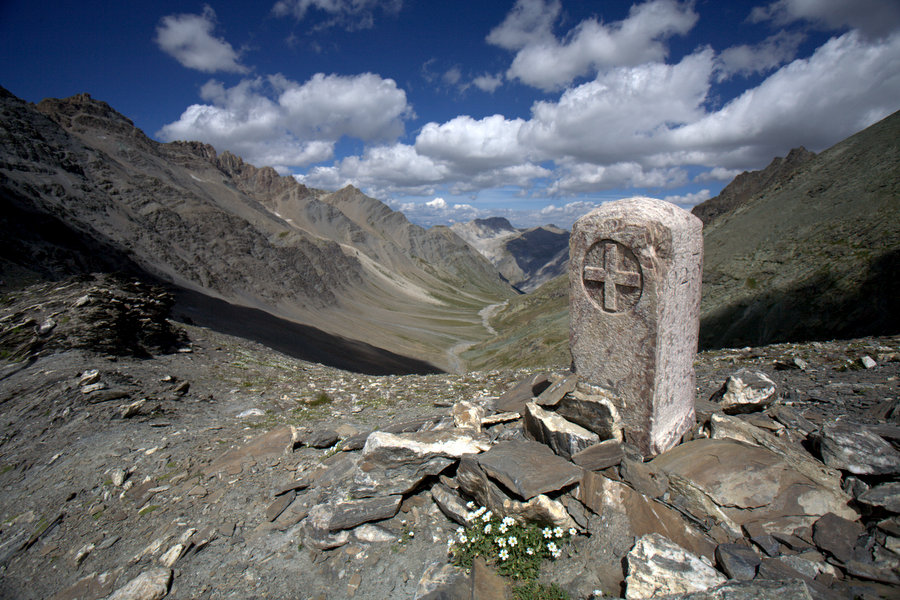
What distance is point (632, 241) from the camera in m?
7.17

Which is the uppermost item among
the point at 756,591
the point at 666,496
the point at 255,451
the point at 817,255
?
the point at 817,255

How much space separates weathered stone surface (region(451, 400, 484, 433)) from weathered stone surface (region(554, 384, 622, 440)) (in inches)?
67.2

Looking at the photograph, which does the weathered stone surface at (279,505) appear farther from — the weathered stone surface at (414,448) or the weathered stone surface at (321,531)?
the weathered stone surface at (414,448)

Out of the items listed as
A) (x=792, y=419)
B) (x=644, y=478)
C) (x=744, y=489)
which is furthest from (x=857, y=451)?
(x=644, y=478)

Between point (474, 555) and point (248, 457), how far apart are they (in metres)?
5.63

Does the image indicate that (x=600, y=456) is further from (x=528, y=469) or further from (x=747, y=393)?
(x=747, y=393)

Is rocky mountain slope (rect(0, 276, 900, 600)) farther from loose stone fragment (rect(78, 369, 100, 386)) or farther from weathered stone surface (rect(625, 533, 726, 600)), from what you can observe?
loose stone fragment (rect(78, 369, 100, 386))

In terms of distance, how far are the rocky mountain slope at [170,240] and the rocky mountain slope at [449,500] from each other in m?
28.4

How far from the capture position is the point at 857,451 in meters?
6.17

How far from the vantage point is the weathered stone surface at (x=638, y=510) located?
5.73 meters

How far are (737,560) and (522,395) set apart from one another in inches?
191

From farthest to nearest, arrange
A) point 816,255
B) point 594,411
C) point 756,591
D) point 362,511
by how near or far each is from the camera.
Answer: point 816,255 → point 594,411 → point 362,511 → point 756,591

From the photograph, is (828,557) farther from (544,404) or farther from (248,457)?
(248,457)

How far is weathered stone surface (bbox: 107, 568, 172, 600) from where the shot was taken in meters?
5.71
